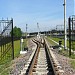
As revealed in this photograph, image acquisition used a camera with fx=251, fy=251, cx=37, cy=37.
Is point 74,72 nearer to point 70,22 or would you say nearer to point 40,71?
point 40,71

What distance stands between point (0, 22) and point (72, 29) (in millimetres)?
6531

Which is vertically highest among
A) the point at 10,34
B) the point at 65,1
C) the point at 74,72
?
the point at 65,1

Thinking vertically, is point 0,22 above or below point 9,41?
above

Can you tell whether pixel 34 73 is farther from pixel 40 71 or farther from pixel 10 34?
pixel 10 34

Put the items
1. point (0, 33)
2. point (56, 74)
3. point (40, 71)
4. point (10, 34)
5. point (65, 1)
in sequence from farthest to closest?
point (65, 1) → point (10, 34) → point (0, 33) → point (40, 71) → point (56, 74)

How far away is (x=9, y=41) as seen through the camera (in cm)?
2109

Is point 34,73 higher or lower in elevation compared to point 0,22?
lower

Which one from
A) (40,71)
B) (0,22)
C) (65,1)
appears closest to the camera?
(40,71)

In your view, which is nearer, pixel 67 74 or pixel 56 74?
pixel 56 74

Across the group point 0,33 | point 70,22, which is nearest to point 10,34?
point 0,33

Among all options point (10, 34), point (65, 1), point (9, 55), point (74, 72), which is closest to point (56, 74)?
→ point (74, 72)

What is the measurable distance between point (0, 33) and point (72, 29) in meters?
7.19

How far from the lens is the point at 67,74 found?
11.4 meters

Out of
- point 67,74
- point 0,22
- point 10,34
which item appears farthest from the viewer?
point 10,34
